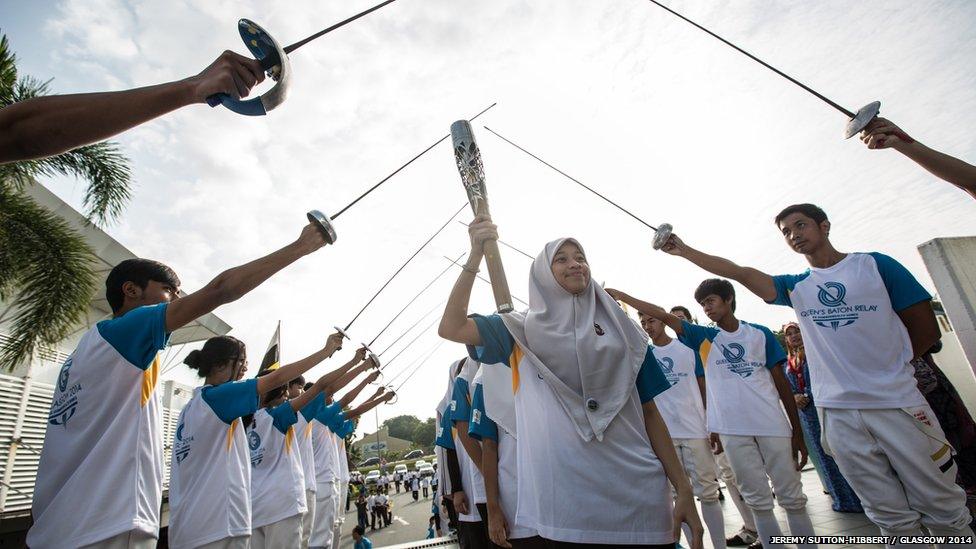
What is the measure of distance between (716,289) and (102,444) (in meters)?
5.16

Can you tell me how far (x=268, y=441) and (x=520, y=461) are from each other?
170 inches

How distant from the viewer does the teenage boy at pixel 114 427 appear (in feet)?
7.06

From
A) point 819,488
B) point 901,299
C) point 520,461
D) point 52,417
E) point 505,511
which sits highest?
point 901,299

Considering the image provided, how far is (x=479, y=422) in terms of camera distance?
3.51 metres

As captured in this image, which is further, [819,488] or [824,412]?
[819,488]

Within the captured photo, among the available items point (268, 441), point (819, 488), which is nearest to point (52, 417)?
point (268, 441)

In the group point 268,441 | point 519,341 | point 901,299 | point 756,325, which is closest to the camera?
point 519,341

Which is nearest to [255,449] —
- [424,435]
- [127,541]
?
[127,541]

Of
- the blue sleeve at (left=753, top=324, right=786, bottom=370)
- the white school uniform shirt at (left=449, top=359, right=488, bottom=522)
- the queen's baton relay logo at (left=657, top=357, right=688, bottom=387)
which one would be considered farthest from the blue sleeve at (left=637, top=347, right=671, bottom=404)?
the queen's baton relay logo at (left=657, top=357, right=688, bottom=387)

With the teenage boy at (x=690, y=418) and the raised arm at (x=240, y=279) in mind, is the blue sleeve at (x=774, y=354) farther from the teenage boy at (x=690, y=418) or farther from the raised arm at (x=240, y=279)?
the raised arm at (x=240, y=279)

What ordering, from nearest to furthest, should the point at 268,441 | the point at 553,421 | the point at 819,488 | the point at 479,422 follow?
the point at 553,421
the point at 479,422
the point at 268,441
the point at 819,488

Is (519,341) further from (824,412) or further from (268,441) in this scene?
(268,441)

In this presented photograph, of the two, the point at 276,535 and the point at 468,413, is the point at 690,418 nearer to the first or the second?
the point at 468,413

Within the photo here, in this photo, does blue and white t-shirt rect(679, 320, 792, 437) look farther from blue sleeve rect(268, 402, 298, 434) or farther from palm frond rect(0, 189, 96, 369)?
palm frond rect(0, 189, 96, 369)
